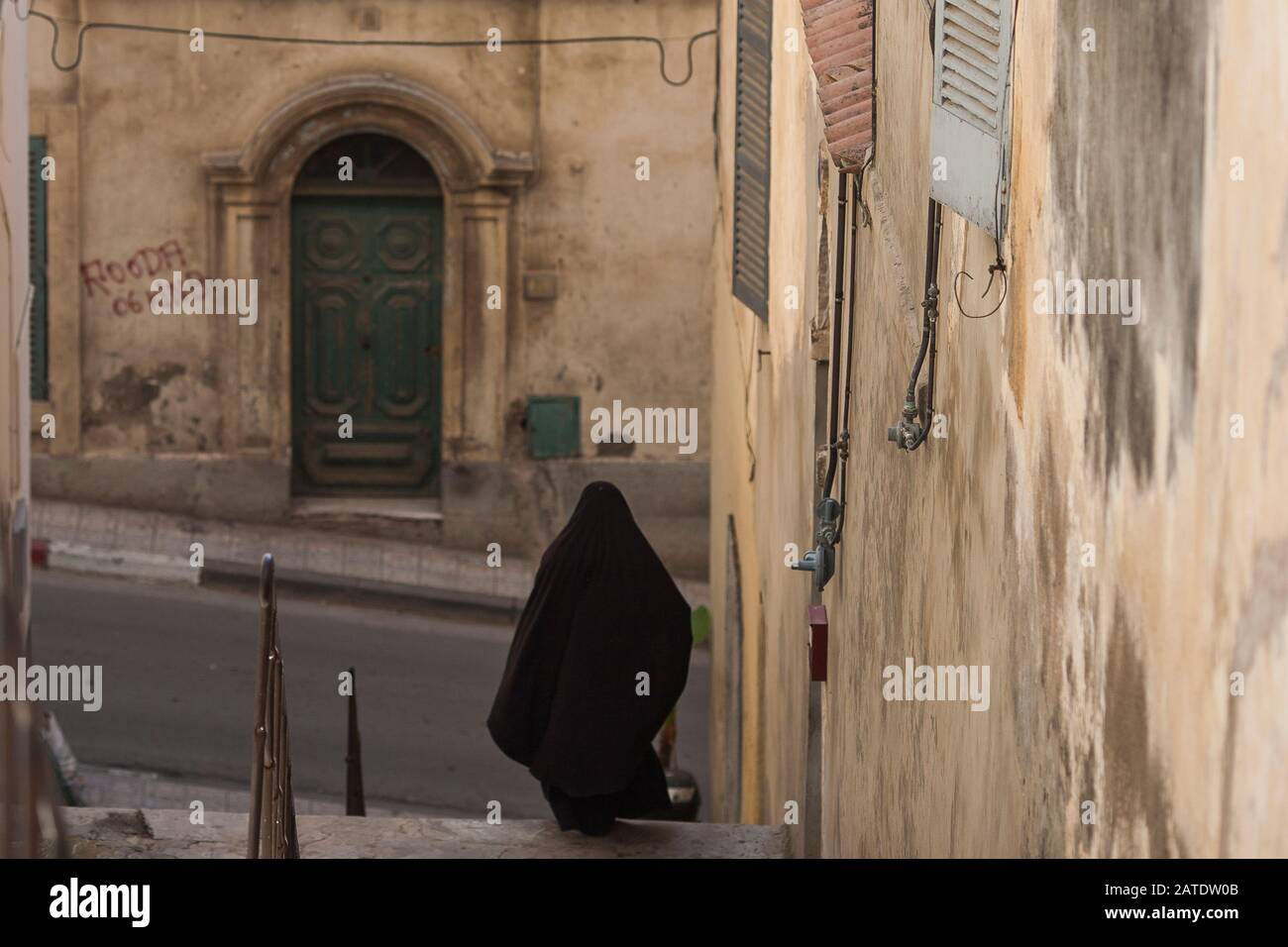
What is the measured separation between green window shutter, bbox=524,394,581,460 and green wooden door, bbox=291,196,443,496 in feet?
2.94

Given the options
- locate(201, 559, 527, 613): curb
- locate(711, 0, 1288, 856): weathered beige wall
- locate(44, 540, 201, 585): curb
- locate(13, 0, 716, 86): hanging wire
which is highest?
locate(13, 0, 716, 86): hanging wire

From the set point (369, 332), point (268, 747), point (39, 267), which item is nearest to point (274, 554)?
point (369, 332)

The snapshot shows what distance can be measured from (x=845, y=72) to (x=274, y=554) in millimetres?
11634

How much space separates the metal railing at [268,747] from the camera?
5.12 metres

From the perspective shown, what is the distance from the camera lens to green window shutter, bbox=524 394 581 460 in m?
17.0

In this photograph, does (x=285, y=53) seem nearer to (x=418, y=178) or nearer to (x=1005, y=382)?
(x=418, y=178)

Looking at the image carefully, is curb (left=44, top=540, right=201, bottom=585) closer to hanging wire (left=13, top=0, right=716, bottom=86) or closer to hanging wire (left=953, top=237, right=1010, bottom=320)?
hanging wire (left=13, top=0, right=716, bottom=86)

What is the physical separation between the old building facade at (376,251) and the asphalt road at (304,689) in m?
1.64

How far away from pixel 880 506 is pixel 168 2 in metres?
13.1

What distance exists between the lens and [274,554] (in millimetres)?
16484

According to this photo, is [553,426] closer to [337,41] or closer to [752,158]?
[337,41]

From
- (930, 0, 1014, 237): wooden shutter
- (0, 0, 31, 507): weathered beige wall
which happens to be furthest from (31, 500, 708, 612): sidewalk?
(930, 0, 1014, 237): wooden shutter

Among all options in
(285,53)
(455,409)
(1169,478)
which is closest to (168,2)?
(285,53)

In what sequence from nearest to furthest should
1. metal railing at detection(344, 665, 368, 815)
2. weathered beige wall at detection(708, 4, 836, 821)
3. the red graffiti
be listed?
weathered beige wall at detection(708, 4, 836, 821) → metal railing at detection(344, 665, 368, 815) → the red graffiti
